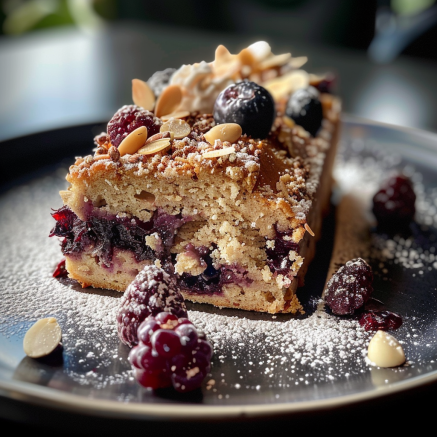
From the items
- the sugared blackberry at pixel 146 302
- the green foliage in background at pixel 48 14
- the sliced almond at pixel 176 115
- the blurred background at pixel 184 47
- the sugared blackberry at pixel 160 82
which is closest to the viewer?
the sugared blackberry at pixel 146 302

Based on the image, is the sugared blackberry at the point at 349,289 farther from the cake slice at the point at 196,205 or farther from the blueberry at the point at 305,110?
the blueberry at the point at 305,110

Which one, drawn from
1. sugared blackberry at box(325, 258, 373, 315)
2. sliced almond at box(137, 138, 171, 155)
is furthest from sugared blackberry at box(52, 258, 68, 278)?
sugared blackberry at box(325, 258, 373, 315)

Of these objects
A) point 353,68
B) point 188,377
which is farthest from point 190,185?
point 353,68

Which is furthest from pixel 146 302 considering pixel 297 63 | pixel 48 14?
pixel 48 14

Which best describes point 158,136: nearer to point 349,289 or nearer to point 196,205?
point 196,205

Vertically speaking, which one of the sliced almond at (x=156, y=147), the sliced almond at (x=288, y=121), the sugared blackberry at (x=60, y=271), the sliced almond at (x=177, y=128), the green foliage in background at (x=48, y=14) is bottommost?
the green foliage in background at (x=48, y=14)

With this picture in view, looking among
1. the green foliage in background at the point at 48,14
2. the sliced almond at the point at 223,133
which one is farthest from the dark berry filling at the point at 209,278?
the green foliage in background at the point at 48,14
